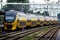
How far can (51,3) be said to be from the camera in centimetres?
7669

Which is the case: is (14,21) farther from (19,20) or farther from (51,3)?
(51,3)

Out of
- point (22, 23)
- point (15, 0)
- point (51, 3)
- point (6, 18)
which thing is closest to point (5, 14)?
point (6, 18)

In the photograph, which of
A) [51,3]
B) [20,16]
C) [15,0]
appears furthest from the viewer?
[15,0]

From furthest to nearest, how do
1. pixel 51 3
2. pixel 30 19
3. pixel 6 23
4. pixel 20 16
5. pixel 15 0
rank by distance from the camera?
pixel 15 0 → pixel 51 3 → pixel 30 19 → pixel 20 16 → pixel 6 23

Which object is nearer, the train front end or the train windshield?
the train front end

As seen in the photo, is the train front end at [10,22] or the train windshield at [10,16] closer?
the train front end at [10,22]

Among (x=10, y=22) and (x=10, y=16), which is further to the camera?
(x=10, y=16)

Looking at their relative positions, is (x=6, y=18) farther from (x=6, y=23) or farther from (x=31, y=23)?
(x=31, y=23)

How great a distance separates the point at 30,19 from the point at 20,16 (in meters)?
11.1

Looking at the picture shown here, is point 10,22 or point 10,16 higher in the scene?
point 10,16

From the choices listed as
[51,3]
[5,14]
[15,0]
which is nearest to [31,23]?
[5,14]

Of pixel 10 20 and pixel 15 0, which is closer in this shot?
pixel 10 20

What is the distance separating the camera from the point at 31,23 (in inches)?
2023

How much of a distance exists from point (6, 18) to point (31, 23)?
14.2 m
